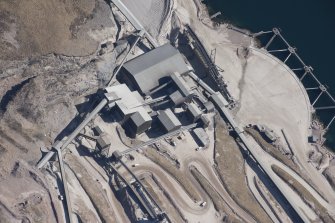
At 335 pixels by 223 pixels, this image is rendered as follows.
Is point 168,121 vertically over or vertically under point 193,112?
under

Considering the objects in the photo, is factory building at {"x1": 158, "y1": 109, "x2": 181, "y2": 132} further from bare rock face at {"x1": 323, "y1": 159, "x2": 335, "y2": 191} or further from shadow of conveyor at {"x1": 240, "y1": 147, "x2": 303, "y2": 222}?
bare rock face at {"x1": 323, "y1": 159, "x2": 335, "y2": 191}

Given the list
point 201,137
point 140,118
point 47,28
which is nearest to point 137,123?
point 140,118

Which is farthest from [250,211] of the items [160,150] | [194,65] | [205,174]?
[194,65]

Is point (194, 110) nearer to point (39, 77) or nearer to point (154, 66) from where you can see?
point (154, 66)

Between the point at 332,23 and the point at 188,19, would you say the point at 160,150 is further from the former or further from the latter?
the point at 332,23

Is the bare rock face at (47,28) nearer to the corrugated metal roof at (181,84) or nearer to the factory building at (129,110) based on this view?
the factory building at (129,110)

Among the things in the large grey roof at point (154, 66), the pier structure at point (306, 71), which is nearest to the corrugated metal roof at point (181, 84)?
the large grey roof at point (154, 66)
